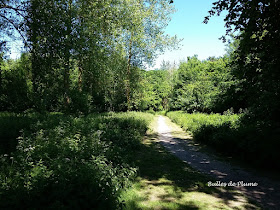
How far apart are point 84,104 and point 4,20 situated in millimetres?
10567

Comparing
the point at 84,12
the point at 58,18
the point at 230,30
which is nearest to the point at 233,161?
the point at 230,30

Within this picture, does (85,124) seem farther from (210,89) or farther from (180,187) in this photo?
(210,89)

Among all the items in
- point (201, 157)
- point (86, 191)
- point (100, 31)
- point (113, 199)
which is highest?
point (100, 31)

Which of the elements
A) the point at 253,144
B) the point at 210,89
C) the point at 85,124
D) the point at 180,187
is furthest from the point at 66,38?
the point at 210,89

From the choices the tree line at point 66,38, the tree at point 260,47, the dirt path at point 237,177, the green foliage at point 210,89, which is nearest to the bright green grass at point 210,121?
the dirt path at point 237,177

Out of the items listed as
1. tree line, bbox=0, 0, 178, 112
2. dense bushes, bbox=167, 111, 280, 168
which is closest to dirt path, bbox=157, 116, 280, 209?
dense bushes, bbox=167, 111, 280, 168

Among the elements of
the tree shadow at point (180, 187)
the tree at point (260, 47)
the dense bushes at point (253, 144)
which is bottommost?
the tree shadow at point (180, 187)

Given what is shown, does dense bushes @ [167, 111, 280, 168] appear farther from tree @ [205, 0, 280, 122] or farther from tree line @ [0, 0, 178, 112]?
tree line @ [0, 0, 178, 112]

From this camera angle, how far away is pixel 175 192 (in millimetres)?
4914

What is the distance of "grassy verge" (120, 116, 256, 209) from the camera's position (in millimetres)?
4219

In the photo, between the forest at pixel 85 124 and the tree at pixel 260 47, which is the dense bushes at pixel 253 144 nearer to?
the forest at pixel 85 124

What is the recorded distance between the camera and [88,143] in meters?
5.69

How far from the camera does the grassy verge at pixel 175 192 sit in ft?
13.8

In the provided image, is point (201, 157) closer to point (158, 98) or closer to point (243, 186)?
point (243, 186)
